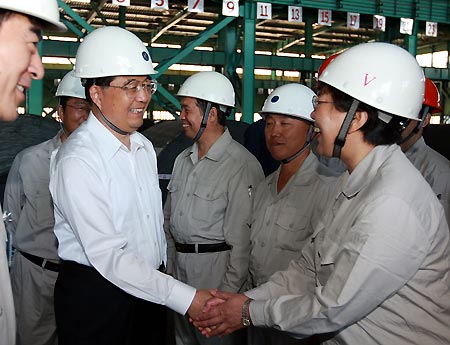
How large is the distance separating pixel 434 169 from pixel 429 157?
11 centimetres

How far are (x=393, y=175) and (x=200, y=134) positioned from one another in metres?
2.13

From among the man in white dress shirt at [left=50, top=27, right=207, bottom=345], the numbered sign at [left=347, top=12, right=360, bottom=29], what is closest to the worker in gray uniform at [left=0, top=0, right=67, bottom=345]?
the man in white dress shirt at [left=50, top=27, right=207, bottom=345]

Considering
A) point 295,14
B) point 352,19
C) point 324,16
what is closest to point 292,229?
point 295,14

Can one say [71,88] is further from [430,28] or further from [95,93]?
[430,28]

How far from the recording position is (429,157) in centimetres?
411

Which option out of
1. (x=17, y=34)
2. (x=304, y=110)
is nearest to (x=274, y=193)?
(x=304, y=110)

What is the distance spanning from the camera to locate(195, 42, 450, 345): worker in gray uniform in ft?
5.99

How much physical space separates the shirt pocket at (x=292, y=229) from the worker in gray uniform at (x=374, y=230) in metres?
0.80

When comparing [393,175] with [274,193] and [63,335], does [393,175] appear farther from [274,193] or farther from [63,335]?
[63,335]

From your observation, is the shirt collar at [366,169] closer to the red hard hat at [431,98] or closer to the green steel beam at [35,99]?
the red hard hat at [431,98]

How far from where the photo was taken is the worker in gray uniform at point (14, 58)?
149 centimetres

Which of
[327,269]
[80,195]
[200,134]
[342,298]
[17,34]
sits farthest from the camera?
[200,134]

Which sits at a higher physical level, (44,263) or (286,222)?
(286,222)

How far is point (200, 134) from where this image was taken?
12.6 feet
